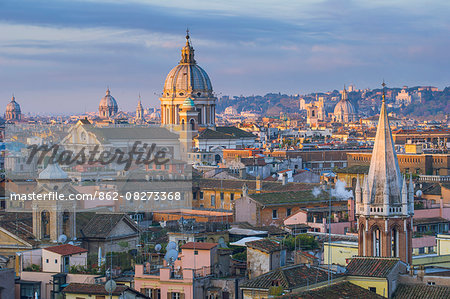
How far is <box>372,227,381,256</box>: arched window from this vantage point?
989 inches

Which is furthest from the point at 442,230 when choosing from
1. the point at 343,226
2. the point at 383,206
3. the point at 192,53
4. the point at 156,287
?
the point at 192,53

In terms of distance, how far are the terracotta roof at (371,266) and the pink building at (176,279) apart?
248 centimetres

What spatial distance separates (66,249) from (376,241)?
5948 millimetres

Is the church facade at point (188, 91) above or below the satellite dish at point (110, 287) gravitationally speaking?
above

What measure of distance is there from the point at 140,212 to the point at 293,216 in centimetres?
551

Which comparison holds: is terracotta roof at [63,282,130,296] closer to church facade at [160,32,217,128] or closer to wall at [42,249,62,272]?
wall at [42,249,62,272]

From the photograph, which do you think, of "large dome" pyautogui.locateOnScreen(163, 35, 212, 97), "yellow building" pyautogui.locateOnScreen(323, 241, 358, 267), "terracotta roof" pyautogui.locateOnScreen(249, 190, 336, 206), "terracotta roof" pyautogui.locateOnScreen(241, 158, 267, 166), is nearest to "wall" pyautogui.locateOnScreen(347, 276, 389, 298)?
"yellow building" pyautogui.locateOnScreen(323, 241, 358, 267)

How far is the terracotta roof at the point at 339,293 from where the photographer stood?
18.6 metres

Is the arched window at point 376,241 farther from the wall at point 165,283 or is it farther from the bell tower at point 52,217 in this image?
the bell tower at point 52,217

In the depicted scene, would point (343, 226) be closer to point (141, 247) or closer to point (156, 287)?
point (141, 247)

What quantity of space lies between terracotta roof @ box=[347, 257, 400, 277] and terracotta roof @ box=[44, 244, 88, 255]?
214 inches

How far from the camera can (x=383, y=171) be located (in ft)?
84.4

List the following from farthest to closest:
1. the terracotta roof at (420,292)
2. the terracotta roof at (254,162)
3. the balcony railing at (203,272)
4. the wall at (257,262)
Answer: the terracotta roof at (254,162)
the wall at (257,262)
the balcony railing at (203,272)
the terracotta roof at (420,292)

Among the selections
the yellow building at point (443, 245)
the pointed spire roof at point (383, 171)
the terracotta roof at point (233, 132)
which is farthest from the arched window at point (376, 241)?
the terracotta roof at point (233, 132)
